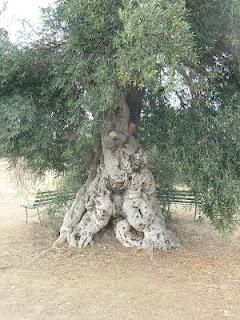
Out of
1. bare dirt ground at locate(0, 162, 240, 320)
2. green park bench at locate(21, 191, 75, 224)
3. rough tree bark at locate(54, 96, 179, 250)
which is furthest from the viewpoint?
green park bench at locate(21, 191, 75, 224)

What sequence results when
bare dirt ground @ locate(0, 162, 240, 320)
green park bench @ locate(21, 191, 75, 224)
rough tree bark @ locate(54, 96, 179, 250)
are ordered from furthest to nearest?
1. green park bench @ locate(21, 191, 75, 224)
2. rough tree bark @ locate(54, 96, 179, 250)
3. bare dirt ground @ locate(0, 162, 240, 320)

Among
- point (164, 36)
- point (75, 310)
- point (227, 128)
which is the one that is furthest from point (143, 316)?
point (164, 36)

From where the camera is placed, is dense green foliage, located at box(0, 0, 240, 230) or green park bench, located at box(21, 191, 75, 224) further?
green park bench, located at box(21, 191, 75, 224)

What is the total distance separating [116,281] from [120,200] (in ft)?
6.57

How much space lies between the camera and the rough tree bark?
309 inches

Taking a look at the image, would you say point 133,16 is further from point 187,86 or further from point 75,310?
point 75,310

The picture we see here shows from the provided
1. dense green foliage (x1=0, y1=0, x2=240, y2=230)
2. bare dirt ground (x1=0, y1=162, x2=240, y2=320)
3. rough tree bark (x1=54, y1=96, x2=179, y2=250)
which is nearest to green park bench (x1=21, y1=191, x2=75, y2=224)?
bare dirt ground (x1=0, y1=162, x2=240, y2=320)

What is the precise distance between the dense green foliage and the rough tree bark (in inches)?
20.7

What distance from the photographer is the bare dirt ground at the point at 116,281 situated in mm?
5391

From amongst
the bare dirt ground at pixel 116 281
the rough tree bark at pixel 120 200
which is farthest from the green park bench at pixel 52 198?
the rough tree bark at pixel 120 200

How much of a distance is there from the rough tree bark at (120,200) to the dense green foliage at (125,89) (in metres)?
0.53

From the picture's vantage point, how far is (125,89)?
638 centimetres

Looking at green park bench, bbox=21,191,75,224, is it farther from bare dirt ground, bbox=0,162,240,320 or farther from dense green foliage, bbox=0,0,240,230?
dense green foliage, bbox=0,0,240,230

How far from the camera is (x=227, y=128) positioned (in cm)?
631
